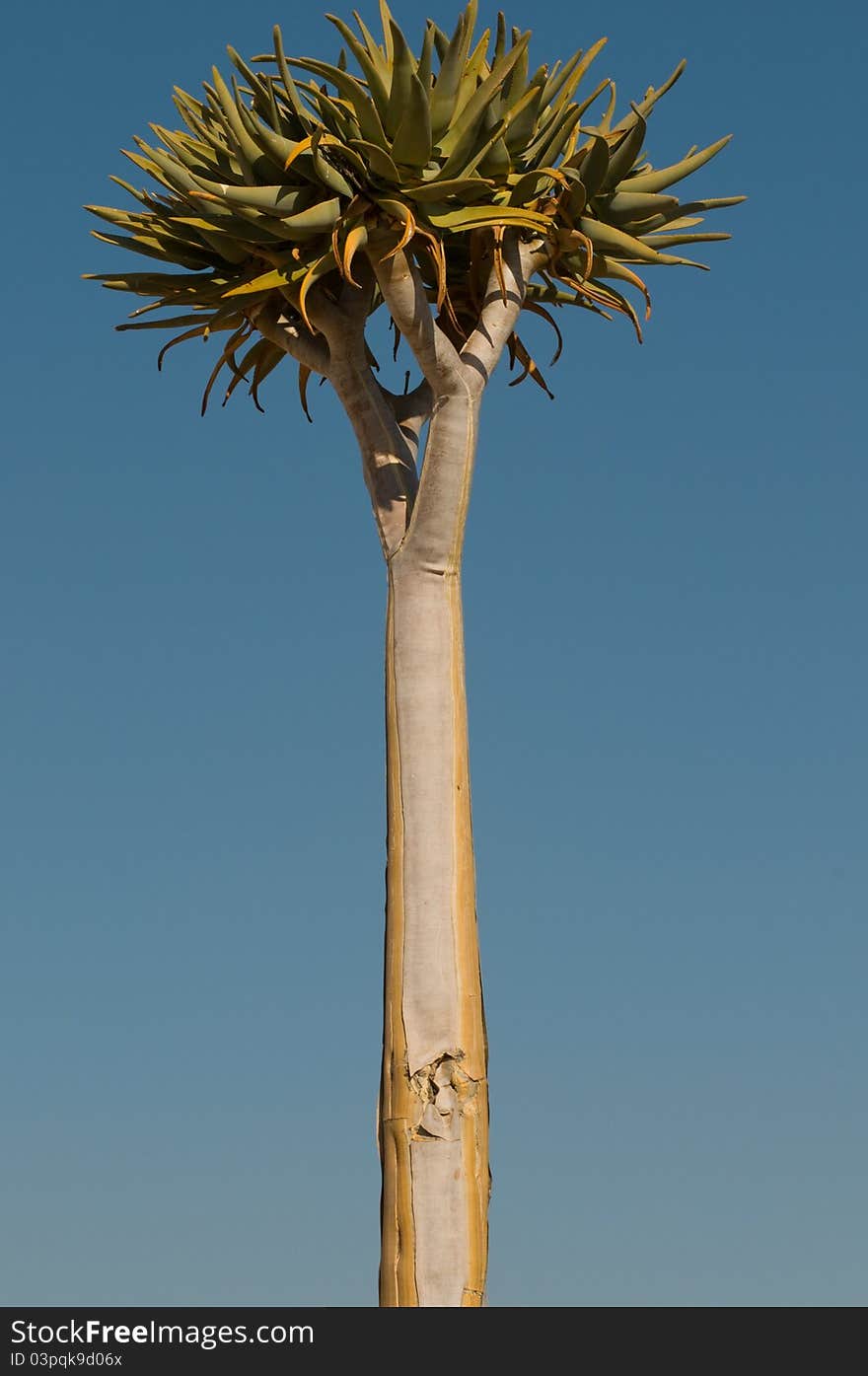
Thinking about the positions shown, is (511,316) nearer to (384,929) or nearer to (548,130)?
(548,130)

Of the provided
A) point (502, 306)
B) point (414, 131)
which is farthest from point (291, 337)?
point (414, 131)

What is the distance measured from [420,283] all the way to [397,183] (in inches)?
21.2

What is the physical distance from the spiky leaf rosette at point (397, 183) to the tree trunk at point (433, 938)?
1.08 meters

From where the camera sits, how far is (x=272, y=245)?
11.8 metres

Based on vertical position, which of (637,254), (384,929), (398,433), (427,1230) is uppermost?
(637,254)

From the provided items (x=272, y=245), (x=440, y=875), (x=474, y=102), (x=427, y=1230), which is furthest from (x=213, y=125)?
(x=427, y=1230)

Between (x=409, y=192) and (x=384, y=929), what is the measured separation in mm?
3889

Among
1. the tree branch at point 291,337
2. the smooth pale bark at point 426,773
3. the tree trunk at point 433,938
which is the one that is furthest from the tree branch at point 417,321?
the tree branch at point 291,337

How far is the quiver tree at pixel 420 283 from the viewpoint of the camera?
10688mm

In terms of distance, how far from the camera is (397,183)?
11352 millimetres

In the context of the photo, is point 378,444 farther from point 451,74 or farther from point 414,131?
point 451,74

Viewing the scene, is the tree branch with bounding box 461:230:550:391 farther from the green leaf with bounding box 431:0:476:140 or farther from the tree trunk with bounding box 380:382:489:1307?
the green leaf with bounding box 431:0:476:140

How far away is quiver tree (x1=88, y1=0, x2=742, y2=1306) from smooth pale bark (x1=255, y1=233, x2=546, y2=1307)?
1 centimetres

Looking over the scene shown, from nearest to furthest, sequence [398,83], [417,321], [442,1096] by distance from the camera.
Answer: [442,1096] → [398,83] → [417,321]
